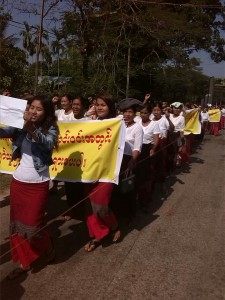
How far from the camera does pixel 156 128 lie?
6250 millimetres

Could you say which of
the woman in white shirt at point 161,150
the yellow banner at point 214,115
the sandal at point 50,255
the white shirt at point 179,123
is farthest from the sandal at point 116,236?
the yellow banner at point 214,115

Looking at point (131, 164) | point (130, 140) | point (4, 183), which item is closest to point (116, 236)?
point (131, 164)

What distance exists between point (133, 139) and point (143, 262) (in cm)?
149

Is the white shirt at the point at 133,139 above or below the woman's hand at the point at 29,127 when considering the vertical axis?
below

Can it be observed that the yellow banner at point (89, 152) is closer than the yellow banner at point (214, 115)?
Yes

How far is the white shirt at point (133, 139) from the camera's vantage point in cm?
488

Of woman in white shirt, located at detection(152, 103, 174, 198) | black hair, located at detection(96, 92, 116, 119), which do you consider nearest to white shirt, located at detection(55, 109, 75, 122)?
black hair, located at detection(96, 92, 116, 119)

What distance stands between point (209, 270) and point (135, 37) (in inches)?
533

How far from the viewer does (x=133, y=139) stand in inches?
194

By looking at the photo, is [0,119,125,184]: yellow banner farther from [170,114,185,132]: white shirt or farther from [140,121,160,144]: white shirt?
[170,114,185,132]: white shirt

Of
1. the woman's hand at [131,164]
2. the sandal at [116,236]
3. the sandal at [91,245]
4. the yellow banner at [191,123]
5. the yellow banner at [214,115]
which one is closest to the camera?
the sandal at [91,245]

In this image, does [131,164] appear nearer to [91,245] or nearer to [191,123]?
[91,245]

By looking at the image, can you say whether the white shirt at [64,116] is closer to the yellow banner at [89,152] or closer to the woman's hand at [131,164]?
the yellow banner at [89,152]

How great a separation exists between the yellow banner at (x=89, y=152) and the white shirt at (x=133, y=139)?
453mm
